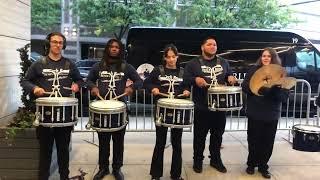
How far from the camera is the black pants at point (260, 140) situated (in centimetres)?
579

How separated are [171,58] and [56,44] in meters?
1.40

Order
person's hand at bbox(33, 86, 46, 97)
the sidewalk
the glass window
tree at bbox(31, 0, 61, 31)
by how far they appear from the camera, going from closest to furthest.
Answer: person's hand at bbox(33, 86, 46, 97) → the sidewalk → the glass window → tree at bbox(31, 0, 61, 31)

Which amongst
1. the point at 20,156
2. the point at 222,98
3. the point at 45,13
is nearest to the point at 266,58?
the point at 222,98

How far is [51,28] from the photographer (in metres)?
21.8

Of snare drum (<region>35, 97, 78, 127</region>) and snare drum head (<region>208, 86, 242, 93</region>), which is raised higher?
snare drum head (<region>208, 86, 242, 93</region>)

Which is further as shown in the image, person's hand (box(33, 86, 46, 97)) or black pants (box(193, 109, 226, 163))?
black pants (box(193, 109, 226, 163))

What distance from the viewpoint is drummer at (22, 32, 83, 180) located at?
5059 mm

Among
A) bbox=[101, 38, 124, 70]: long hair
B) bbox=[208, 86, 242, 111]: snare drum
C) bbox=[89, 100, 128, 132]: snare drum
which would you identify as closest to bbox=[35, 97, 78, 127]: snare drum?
bbox=[89, 100, 128, 132]: snare drum

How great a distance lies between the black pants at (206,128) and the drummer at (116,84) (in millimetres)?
977

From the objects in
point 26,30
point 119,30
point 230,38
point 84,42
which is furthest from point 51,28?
point 26,30

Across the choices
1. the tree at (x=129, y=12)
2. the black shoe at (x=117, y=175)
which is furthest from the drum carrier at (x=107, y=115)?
the tree at (x=129, y=12)

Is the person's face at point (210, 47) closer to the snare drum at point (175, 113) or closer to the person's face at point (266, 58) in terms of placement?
the person's face at point (266, 58)

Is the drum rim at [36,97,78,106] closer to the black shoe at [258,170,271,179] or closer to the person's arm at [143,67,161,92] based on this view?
the person's arm at [143,67,161,92]

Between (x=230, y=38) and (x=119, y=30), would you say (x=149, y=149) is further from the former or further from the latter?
(x=119, y=30)
